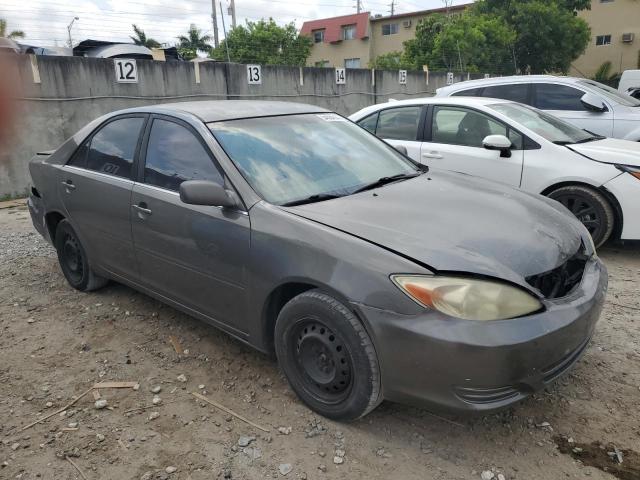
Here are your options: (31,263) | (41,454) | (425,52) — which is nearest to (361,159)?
(41,454)

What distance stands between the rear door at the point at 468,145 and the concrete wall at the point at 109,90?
205 inches

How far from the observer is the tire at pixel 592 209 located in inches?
184

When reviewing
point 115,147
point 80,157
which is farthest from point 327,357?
point 80,157

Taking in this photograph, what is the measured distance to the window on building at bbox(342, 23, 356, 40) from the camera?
147ft

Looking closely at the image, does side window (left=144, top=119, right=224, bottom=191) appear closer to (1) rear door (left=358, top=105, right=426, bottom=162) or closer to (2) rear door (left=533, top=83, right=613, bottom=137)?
(1) rear door (left=358, top=105, right=426, bottom=162)

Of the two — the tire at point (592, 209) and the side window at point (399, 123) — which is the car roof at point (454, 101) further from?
the tire at point (592, 209)

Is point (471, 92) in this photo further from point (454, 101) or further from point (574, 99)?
point (454, 101)

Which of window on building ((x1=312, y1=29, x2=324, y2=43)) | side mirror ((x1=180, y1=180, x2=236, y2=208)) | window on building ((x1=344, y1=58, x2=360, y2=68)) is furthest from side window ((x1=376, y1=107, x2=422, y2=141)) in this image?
window on building ((x1=312, y1=29, x2=324, y2=43))

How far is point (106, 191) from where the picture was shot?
3.58 m

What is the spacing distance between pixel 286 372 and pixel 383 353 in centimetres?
68

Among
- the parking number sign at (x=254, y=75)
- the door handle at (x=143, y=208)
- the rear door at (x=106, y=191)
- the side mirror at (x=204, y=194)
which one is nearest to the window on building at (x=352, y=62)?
the parking number sign at (x=254, y=75)

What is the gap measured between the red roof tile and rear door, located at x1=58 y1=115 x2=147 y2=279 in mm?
43833

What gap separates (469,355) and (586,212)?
3364 millimetres

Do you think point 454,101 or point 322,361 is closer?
point 322,361
